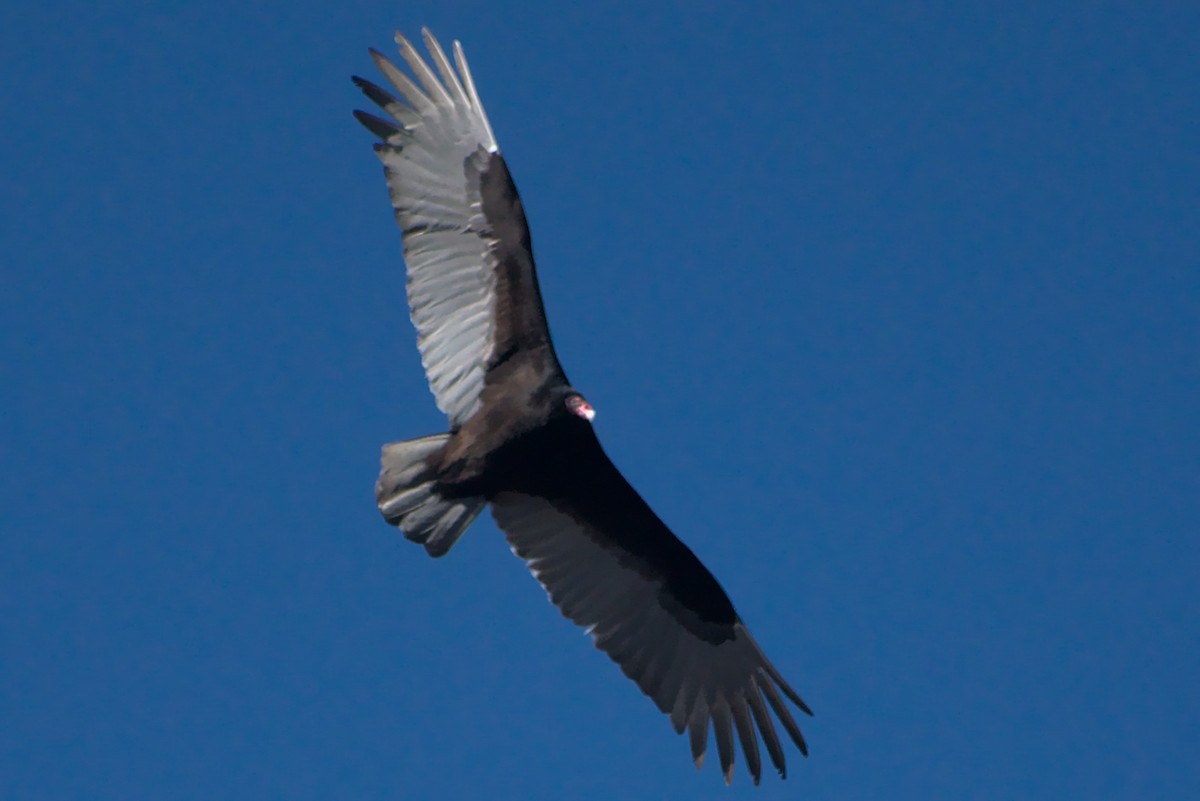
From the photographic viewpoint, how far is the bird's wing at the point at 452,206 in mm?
7750

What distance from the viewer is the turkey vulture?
7.76m

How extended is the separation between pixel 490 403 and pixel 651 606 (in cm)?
158

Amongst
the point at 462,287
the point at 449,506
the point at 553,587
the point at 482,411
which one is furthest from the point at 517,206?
the point at 553,587

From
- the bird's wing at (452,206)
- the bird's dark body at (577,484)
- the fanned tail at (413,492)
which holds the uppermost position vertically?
the bird's wing at (452,206)

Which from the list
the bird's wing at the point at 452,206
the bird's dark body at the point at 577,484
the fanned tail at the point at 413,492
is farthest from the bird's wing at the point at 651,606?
the bird's wing at the point at 452,206

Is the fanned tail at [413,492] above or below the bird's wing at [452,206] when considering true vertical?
below

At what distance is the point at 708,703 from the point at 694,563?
2.43 ft

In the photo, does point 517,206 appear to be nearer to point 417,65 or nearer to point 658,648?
point 417,65

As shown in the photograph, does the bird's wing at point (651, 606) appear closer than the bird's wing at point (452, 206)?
No

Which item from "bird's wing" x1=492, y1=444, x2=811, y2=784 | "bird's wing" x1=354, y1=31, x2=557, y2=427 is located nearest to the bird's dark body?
"bird's wing" x1=492, y1=444, x2=811, y2=784

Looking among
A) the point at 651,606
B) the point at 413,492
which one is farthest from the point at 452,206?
the point at 651,606

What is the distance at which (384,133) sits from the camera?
776 centimetres

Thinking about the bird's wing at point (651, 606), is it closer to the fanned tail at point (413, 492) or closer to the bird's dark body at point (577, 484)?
the bird's dark body at point (577, 484)

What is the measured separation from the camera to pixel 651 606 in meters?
8.64
